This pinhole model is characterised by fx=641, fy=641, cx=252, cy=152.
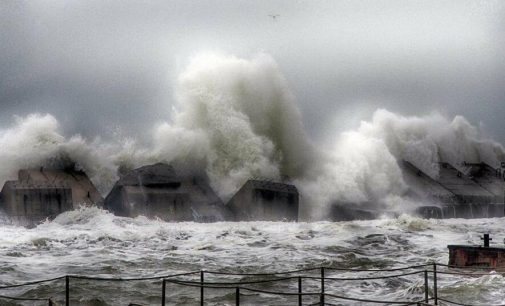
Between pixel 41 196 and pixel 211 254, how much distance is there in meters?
12.4

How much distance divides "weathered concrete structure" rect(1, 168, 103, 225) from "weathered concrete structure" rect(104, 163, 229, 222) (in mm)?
1348

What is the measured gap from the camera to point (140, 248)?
2031 cm

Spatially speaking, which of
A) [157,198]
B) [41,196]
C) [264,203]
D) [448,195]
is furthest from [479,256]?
[448,195]

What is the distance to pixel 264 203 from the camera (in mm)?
31016

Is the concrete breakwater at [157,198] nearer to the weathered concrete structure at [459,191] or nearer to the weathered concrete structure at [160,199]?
the weathered concrete structure at [160,199]

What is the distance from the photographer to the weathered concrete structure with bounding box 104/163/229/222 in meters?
29.9

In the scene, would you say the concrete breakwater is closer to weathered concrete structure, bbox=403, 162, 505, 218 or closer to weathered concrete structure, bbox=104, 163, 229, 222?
weathered concrete structure, bbox=104, 163, 229, 222

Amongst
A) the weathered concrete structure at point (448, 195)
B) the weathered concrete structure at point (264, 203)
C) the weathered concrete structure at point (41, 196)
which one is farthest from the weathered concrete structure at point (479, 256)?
the weathered concrete structure at point (448, 195)

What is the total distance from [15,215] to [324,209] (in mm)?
17461

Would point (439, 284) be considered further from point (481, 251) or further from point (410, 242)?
point (410, 242)

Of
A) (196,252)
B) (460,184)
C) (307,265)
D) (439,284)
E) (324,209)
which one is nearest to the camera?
(439,284)

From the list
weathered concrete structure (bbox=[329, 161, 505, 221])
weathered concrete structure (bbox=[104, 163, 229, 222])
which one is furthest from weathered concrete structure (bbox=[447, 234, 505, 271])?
weathered concrete structure (bbox=[329, 161, 505, 221])

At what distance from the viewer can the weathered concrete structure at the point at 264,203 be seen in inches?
1211

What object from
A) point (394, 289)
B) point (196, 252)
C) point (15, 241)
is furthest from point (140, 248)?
point (394, 289)
